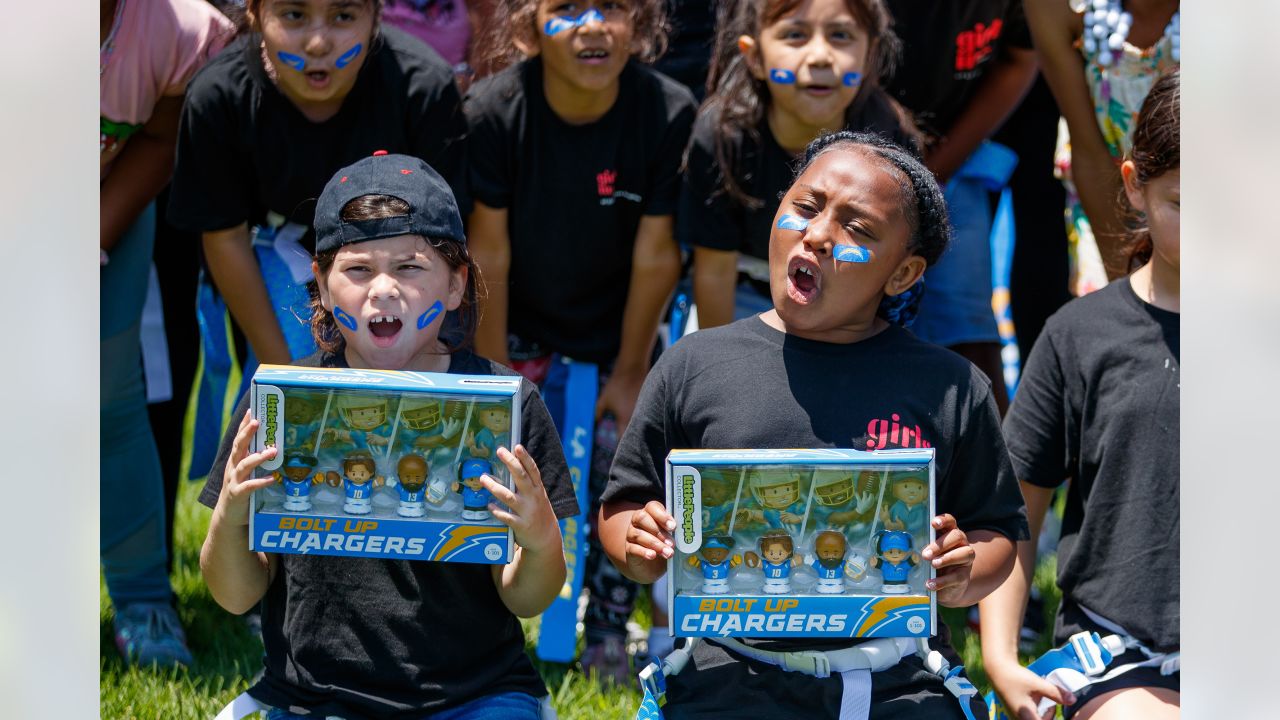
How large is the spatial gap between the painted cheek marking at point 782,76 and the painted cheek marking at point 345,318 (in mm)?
1655

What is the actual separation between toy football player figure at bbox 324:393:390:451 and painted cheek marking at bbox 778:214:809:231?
88cm

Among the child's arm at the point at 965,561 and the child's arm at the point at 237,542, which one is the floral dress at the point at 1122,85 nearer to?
the child's arm at the point at 965,561

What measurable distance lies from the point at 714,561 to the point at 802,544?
0.17 metres

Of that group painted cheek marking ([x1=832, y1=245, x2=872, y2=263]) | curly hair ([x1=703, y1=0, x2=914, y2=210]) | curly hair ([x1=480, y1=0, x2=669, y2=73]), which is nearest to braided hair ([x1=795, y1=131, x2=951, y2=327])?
painted cheek marking ([x1=832, y1=245, x2=872, y2=263])

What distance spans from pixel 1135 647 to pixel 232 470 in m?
1.88

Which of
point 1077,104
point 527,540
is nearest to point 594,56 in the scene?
point 1077,104

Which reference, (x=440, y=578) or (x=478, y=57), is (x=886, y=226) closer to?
(x=440, y=578)

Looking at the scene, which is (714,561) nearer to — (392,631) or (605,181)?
(392,631)

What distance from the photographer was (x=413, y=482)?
2.92 meters

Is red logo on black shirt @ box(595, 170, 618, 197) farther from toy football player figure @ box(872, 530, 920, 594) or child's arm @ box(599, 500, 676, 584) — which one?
toy football player figure @ box(872, 530, 920, 594)

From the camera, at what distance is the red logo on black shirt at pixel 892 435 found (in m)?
3.01

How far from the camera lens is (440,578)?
10.1 ft

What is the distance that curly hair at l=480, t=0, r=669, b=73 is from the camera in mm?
4414
